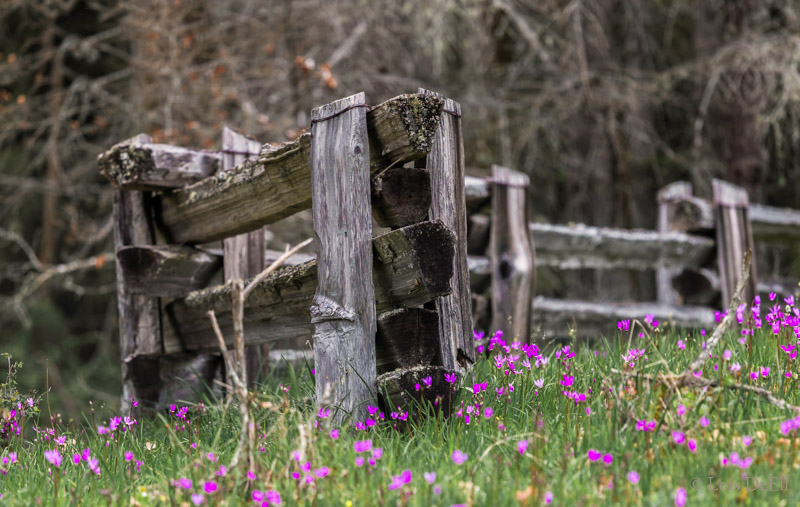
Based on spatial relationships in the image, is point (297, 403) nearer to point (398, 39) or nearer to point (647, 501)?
point (647, 501)

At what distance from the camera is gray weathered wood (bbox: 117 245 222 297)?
4211 millimetres

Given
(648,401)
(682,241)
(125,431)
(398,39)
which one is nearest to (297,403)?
(125,431)

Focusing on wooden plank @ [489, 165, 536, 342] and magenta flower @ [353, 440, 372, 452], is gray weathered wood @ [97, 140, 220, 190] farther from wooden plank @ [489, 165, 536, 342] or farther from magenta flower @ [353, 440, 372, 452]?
magenta flower @ [353, 440, 372, 452]

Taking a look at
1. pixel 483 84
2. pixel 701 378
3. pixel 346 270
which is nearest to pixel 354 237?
pixel 346 270

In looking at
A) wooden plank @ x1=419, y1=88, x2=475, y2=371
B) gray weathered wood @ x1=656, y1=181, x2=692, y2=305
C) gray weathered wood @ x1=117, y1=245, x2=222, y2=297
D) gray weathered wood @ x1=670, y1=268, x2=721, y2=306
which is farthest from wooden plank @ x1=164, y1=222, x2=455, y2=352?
gray weathered wood @ x1=670, y1=268, x2=721, y2=306

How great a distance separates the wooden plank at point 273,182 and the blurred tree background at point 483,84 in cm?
255

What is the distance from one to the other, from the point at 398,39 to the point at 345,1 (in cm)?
76

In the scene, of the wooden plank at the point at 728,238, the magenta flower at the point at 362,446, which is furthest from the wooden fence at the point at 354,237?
the wooden plank at the point at 728,238

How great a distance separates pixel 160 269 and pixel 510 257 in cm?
224

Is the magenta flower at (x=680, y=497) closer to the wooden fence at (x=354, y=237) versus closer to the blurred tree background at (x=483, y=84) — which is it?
the wooden fence at (x=354, y=237)

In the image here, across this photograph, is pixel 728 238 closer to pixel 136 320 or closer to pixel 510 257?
pixel 510 257

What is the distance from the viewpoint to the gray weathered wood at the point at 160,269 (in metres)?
4.21

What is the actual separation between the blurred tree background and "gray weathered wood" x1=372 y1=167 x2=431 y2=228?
12.9 feet

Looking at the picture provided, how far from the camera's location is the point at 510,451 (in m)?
2.50
